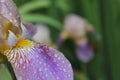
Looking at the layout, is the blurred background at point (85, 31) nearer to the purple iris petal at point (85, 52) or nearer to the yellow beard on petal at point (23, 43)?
the purple iris petal at point (85, 52)

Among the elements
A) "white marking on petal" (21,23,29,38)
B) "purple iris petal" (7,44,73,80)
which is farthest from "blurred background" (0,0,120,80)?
"purple iris petal" (7,44,73,80)

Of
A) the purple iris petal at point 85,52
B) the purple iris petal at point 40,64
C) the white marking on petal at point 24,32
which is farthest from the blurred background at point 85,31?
the purple iris petal at point 40,64

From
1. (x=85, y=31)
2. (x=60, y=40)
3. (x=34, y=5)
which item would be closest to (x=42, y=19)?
(x=34, y=5)

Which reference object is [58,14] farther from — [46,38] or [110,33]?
[110,33]

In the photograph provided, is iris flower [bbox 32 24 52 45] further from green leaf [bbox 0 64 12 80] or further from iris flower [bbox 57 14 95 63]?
green leaf [bbox 0 64 12 80]

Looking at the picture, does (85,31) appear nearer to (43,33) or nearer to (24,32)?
(43,33)

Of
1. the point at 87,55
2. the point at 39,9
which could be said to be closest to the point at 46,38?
→ the point at 39,9
